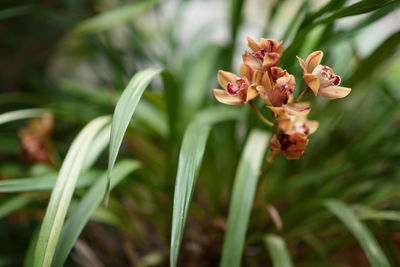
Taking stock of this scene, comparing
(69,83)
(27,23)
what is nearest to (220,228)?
(69,83)

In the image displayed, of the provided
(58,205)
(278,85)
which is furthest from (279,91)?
(58,205)

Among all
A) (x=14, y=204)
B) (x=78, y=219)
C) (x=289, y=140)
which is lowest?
(x=14, y=204)

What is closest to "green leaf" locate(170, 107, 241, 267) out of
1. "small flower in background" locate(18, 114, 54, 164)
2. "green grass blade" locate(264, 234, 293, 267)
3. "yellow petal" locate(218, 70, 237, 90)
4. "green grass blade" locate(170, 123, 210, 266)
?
"green grass blade" locate(170, 123, 210, 266)

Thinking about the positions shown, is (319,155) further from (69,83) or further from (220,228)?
(69,83)

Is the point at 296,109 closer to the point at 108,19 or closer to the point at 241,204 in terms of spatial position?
the point at 241,204

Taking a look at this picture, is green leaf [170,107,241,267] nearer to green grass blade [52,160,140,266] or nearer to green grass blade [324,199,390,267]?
green grass blade [52,160,140,266]

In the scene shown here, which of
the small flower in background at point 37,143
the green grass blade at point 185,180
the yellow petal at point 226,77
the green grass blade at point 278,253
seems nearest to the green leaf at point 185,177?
the green grass blade at point 185,180
